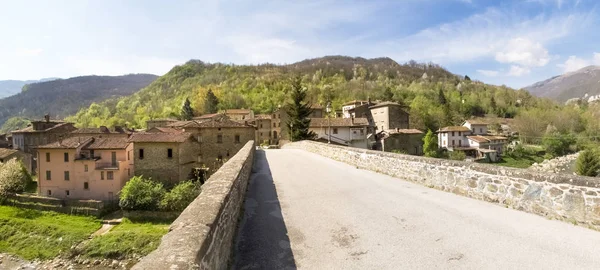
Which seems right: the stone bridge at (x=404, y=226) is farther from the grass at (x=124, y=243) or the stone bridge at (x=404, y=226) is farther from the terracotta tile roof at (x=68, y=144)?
the terracotta tile roof at (x=68, y=144)

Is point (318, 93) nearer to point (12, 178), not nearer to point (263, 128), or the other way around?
point (263, 128)

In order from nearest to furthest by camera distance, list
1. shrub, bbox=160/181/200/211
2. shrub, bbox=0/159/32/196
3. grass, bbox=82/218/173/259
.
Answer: grass, bbox=82/218/173/259 < shrub, bbox=160/181/200/211 < shrub, bbox=0/159/32/196

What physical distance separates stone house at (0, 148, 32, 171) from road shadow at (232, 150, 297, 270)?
61967 millimetres

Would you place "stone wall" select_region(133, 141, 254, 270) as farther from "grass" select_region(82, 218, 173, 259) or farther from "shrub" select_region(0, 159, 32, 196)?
"shrub" select_region(0, 159, 32, 196)

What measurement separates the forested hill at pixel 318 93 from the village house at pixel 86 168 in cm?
4641

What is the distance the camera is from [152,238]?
91.6ft

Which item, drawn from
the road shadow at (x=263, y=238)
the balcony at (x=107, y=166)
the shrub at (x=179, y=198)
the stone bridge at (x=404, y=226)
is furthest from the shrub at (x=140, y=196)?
the road shadow at (x=263, y=238)

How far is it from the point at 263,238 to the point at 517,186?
17.5ft

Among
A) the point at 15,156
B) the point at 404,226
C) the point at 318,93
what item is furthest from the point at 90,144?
the point at 318,93

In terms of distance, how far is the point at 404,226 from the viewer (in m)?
5.73

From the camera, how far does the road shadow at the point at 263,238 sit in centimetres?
444

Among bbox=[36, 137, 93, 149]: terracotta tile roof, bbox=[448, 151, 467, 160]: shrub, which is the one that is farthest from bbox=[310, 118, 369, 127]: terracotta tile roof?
bbox=[36, 137, 93, 149]: terracotta tile roof

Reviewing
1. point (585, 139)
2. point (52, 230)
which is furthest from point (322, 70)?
point (52, 230)

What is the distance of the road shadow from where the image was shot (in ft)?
14.6
